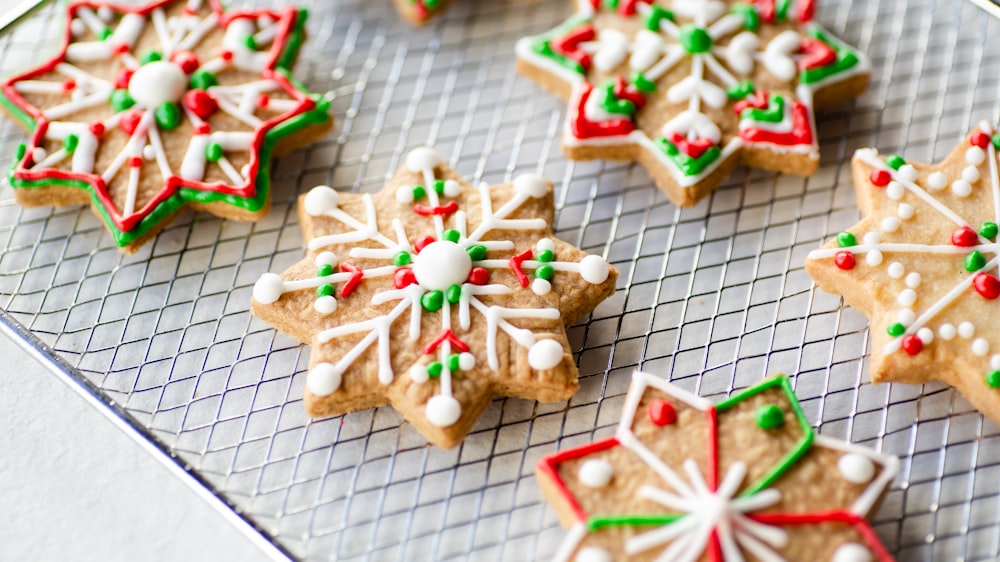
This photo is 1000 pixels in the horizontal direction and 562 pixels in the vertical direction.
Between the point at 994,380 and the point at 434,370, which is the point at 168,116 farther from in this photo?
the point at 994,380

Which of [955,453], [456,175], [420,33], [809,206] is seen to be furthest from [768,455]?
[420,33]

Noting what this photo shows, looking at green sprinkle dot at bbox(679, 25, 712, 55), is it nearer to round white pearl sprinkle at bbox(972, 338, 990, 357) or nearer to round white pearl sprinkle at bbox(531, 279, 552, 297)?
round white pearl sprinkle at bbox(531, 279, 552, 297)

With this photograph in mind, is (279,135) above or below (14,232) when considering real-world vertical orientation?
above

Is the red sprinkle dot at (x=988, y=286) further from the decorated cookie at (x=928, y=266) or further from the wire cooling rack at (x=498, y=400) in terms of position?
the wire cooling rack at (x=498, y=400)

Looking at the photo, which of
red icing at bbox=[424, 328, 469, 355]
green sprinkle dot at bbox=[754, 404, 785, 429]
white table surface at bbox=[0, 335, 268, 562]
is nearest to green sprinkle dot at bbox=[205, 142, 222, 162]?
white table surface at bbox=[0, 335, 268, 562]

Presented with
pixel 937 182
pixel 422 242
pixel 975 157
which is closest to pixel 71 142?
pixel 422 242

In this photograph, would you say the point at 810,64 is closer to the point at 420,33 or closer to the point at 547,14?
the point at 547,14
